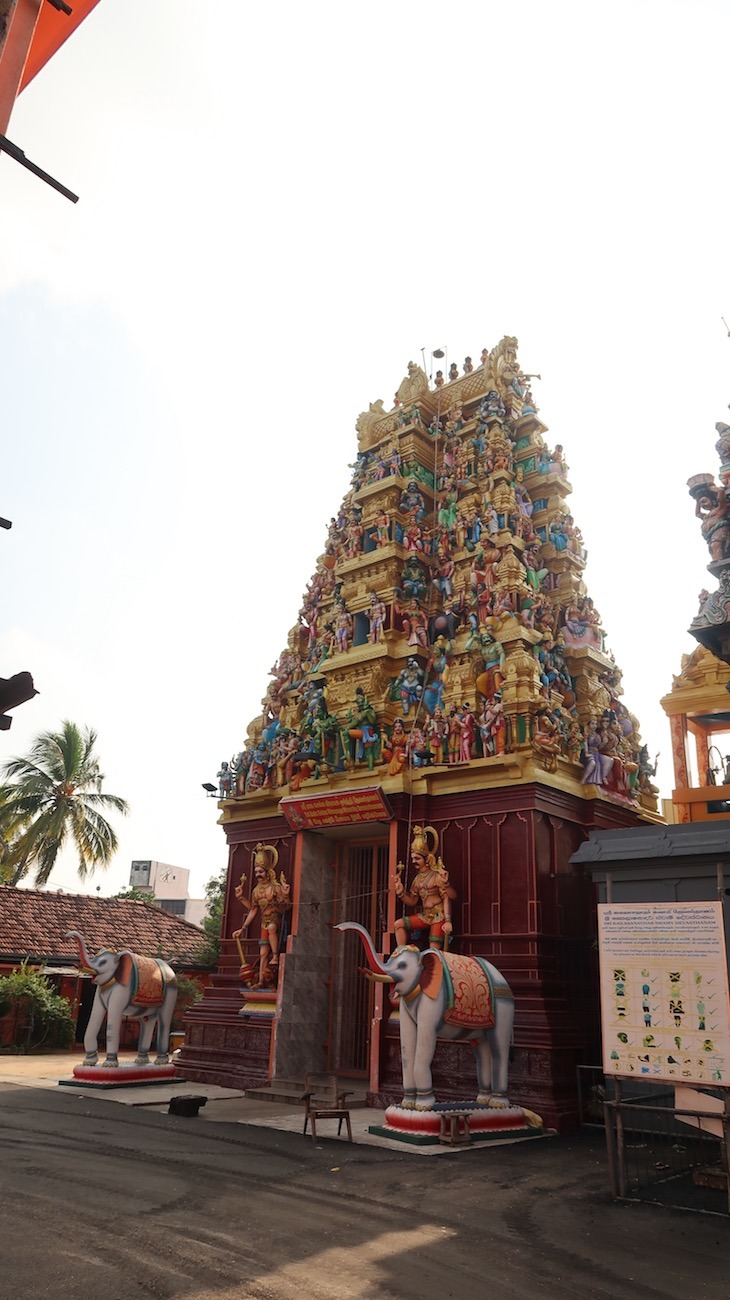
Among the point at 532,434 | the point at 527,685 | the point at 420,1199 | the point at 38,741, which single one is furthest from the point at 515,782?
the point at 38,741

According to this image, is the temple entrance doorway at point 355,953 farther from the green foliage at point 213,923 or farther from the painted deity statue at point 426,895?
the green foliage at point 213,923

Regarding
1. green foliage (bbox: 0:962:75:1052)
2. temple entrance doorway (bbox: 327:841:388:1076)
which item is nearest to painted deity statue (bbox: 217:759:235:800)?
temple entrance doorway (bbox: 327:841:388:1076)

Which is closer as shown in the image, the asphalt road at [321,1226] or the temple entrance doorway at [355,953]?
the asphalt road at [321,1226]

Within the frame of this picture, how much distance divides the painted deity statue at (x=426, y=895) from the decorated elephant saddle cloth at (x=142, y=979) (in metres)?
5.62

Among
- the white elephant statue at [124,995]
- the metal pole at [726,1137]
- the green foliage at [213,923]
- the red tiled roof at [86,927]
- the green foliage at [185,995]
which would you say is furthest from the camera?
the green foliage at [213,923]

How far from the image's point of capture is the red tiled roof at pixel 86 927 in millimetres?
27281

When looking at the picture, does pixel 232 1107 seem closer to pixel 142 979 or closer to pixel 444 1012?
pixel 142 979

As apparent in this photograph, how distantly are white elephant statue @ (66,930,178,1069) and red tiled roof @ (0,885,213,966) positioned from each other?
9244mm

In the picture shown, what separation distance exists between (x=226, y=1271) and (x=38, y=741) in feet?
118

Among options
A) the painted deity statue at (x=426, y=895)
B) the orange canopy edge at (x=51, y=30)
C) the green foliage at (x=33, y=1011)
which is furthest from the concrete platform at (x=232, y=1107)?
the orange canopy edge at (x=51, y=30)

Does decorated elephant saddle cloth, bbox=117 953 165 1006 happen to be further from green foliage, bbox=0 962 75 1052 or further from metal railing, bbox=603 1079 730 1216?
metal railing, bbox=603 1079 730 1216

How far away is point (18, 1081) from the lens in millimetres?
17484

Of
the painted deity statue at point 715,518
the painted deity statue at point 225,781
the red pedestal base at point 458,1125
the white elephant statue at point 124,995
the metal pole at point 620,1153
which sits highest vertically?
the painted deity statue at point 715,518

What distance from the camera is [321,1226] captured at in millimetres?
7660
